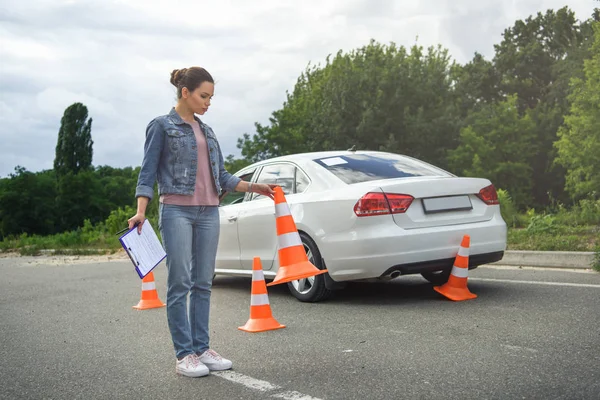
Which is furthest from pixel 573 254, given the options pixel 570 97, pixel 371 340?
pixel 570 97

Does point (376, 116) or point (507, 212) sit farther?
point (376, 116)

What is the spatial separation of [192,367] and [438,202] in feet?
10.5

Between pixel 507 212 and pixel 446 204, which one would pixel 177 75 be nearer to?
pixel 446 204

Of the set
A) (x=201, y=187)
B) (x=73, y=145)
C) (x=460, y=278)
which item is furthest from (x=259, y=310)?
(x=73, y=145)

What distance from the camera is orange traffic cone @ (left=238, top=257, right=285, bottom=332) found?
6.25 m

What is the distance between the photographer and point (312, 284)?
747cm

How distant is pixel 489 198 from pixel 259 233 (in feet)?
8.04

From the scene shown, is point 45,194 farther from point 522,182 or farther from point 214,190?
point 214,190

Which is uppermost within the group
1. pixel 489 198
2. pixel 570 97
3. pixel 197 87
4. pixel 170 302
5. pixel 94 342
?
pixel 570 97

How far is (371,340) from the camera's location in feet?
18.2

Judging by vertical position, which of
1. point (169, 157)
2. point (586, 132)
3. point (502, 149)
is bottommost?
point (169, 157)

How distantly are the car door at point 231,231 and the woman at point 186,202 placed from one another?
3653mm

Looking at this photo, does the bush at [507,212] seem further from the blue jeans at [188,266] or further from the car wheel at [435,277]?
the blue jeans at [188,266]

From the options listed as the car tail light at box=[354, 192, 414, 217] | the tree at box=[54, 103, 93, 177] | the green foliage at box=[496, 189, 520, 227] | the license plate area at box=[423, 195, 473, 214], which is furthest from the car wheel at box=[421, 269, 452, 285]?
the tree at box=[54, 103, 93, 177]
